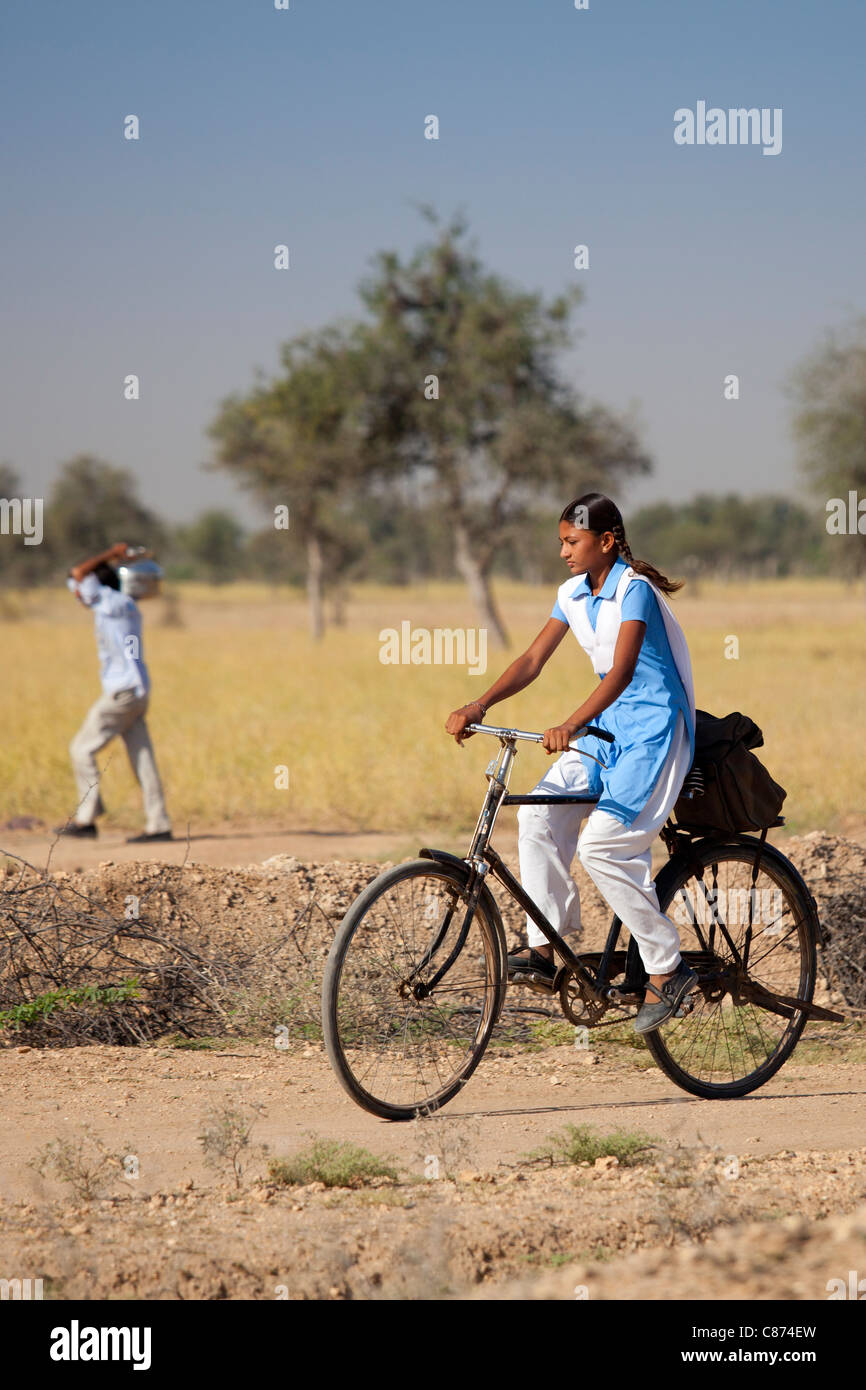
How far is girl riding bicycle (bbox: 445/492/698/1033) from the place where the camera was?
459 centimetres

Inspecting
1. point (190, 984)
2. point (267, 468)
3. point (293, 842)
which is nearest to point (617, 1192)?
point (190, 984)

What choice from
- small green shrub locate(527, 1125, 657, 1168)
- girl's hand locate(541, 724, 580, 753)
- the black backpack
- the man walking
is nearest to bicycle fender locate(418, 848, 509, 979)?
girl's hand locate(541, 724, 580, 753)

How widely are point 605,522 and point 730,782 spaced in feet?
3.17

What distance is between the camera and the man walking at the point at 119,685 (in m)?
10.3

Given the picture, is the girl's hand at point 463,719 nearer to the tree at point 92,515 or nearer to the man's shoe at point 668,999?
the man's shoe at point 668,999

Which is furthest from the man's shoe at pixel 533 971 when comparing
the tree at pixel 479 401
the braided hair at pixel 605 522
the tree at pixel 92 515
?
the tree at pixel 92 515

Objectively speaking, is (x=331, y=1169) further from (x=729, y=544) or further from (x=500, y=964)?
(x=729, y=544)

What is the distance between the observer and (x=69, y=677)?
26281 millimetres

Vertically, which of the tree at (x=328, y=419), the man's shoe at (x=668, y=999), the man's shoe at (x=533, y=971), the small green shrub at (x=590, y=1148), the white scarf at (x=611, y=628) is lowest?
the small green shrub at (x=590, y=1148)

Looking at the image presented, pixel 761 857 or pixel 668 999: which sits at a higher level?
pixel 761 857

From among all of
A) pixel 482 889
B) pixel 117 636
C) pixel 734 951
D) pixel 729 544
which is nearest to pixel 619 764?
pixel 482 889

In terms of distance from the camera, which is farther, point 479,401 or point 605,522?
point 479,401

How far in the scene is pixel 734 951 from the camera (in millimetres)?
5059

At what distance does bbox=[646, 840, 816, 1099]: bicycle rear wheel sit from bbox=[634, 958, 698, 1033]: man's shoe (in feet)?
0.46
